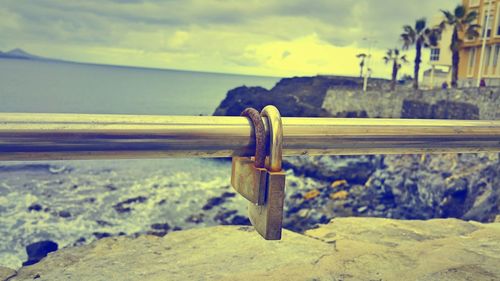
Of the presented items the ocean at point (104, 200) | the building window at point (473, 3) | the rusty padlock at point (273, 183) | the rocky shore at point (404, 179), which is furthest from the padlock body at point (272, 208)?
the building window at point (473, 3)

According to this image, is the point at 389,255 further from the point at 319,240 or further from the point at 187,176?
the point at 187,176

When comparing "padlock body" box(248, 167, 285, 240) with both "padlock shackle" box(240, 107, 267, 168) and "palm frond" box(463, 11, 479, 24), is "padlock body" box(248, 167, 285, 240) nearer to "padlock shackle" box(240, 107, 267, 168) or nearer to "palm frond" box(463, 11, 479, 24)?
→ "padlock shackle" box(240, 107, 267, 168)

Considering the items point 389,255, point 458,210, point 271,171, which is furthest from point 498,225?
point 458,210

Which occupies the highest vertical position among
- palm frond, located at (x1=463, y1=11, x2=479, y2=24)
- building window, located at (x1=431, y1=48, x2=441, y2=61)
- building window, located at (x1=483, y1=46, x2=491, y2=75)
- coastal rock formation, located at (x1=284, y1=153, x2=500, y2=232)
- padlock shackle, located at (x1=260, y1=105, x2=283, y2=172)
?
palm frond, located at (x1=463, y1=11, x2=479, y2=24)

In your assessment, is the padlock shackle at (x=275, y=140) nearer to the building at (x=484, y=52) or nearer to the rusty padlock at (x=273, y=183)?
the rusty padlock at (x=273, y=183)

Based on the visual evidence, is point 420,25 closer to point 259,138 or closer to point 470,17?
point 470,17

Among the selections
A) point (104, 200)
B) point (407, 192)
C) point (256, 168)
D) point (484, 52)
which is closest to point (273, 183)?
point (256, 168)

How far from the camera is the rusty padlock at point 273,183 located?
211 centimetres

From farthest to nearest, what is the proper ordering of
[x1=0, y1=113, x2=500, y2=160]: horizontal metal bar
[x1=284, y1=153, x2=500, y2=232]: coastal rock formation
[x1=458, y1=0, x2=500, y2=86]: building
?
[x1=458, y1=0, x2=500, y2=86]: building
[x1=284, y1=153, x2=500, y2=232]: coastal rock formation
[x1=0, y1=113, x2=500, y2=160]: horizontal metal bar

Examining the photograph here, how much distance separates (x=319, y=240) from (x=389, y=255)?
0.75 metres

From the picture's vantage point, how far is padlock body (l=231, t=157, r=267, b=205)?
2.15m

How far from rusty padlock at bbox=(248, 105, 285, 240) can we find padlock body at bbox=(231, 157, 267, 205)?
26 mm

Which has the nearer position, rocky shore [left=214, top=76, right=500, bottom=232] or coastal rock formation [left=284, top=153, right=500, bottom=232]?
coastal rock formation [left=284, top=153, right=500, bottom=232]

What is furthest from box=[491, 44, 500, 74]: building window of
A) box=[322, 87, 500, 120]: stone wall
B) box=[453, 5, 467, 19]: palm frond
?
box=[322, 87, 500, 120]: stone wall
